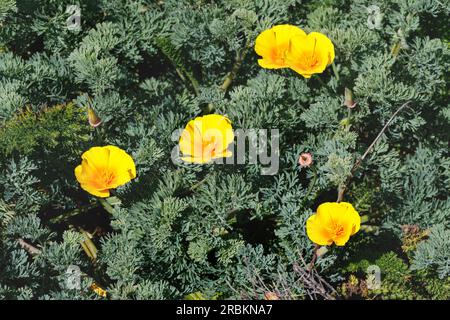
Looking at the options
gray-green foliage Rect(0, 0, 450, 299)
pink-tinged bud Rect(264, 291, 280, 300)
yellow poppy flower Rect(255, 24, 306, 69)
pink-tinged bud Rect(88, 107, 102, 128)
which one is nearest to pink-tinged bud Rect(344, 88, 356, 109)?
gray-green foliage Rect(0, 0, 450, 299)

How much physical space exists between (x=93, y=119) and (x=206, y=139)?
0.38 m

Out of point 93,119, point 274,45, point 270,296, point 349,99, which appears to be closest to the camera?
point 270,296

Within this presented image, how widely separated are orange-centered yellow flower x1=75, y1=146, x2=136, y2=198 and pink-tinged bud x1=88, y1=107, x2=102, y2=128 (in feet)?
0.30

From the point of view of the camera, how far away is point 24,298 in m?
2.61

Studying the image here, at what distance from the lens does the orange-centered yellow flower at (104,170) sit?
266 cm

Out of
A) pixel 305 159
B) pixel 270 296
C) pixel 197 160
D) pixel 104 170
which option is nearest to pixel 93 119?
pixel 104 170

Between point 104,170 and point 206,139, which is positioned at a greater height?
point 206,139

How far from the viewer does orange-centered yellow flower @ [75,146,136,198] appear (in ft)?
8.73

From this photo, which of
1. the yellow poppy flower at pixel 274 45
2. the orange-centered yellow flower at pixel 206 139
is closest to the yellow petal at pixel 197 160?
the orange-centered yellow flower at pixel 206 139

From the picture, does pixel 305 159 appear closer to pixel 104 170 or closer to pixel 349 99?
pixel 349 99

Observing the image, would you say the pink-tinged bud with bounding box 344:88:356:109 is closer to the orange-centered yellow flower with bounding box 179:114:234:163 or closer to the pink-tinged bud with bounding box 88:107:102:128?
the orange-centered yellow flower with bounding box 179:114:234:163

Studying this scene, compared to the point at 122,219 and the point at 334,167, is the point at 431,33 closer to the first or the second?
the point at 334,167

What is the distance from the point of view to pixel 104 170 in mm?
2691
